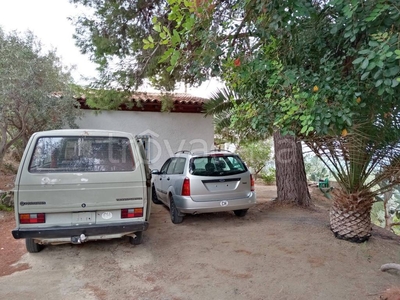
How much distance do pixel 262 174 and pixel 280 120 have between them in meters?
13.8

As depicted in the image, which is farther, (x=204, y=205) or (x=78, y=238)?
(x=204, y=205)

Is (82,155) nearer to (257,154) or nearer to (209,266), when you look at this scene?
(209,266)

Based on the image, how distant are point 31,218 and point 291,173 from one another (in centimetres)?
668

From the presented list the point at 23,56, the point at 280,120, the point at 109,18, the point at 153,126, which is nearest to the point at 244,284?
the point at 280,120

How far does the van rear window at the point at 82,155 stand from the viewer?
14.7 feet

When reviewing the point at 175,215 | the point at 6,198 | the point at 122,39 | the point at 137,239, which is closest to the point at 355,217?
the point at 175,215

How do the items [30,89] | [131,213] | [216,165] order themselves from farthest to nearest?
1. [30,89]
2. [216,165]
3. [131,213]

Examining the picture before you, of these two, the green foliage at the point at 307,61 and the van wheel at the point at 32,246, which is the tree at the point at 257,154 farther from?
the van wheel at the point at 32,246

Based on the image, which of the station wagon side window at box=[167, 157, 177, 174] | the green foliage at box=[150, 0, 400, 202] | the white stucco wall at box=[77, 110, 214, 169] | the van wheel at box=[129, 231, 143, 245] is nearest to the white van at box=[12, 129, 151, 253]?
the van wheel at box=[129, 231, 143, 245]

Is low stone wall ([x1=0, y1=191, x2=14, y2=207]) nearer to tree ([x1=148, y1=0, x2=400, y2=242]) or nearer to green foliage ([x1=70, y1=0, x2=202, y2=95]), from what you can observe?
green foliage ([x1=70, y1=0, x2=202, y2=95])

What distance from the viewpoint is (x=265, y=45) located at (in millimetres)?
3719

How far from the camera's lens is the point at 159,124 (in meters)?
11.5

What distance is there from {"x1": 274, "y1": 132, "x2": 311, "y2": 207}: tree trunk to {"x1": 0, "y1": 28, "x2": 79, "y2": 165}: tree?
6.50 metres

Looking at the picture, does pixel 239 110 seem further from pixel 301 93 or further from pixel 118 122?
pixel 118 122
